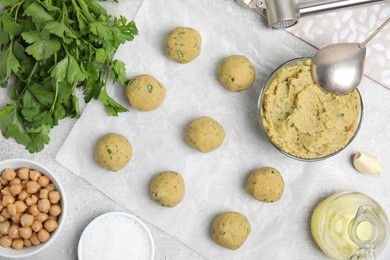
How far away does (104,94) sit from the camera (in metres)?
1.30

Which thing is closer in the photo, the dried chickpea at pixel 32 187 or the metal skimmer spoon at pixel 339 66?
the metal skimmer spoon at pixel 339 66

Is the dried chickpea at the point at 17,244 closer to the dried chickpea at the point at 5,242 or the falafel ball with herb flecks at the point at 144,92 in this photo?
the dried chickpea at the point at 5,242

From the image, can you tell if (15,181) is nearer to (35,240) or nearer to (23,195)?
(23,195)

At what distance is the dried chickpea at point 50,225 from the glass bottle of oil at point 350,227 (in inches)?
24.3

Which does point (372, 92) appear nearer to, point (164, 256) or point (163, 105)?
point (163, 105)

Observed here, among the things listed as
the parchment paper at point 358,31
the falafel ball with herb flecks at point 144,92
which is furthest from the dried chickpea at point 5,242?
the parchment paper at point 358,31

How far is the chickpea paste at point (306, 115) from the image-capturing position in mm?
1258

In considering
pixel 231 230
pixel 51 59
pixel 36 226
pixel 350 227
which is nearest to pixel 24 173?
pixel 36 226

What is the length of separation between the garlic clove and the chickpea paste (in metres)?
0.10

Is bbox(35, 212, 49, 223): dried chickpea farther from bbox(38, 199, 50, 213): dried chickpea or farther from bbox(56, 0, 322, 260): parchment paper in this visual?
bbox(56, 0, 322, 260): parchment paper

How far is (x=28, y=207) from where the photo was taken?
130 centimetres

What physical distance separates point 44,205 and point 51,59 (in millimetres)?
339

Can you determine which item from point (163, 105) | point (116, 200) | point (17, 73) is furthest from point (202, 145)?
point (17, 73)

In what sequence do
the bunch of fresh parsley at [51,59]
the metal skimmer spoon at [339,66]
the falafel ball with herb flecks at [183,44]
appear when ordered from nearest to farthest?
the metal skimmer spoon at [339,66] < the bunch of fresh parsley at [51,59] < the falafel ball with herb flecks at [183,44]
